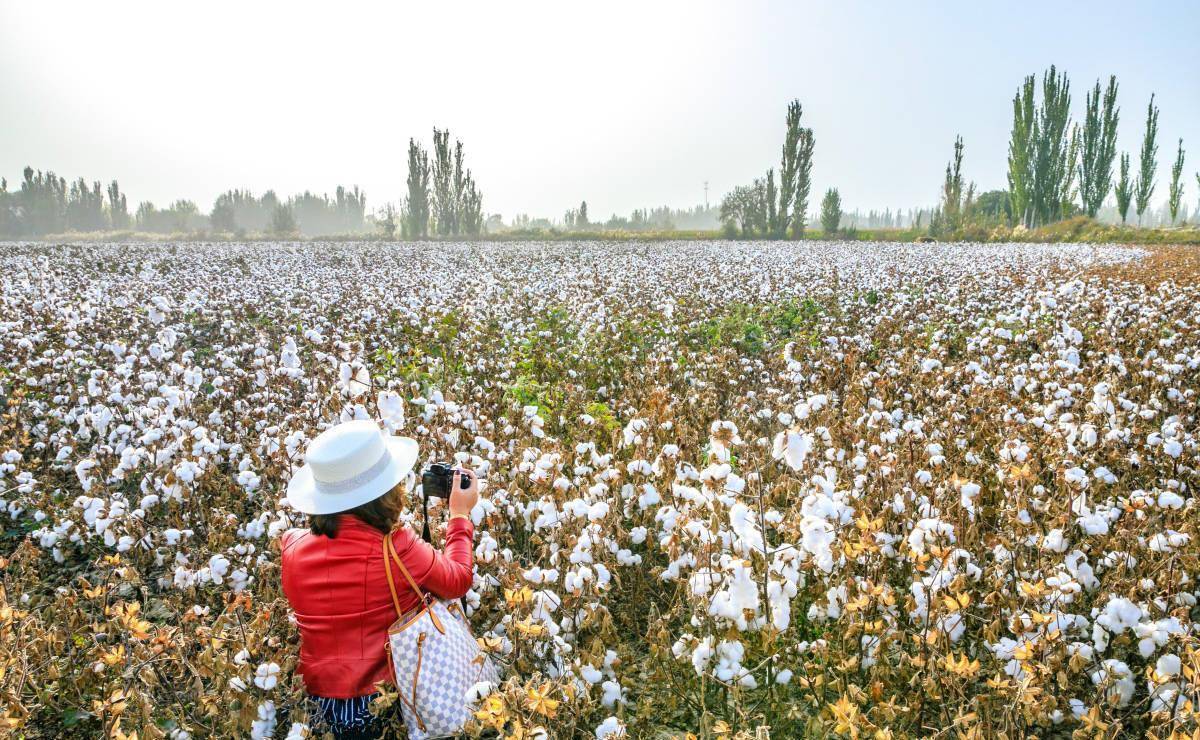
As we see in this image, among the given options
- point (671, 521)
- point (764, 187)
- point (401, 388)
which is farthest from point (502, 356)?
point (764, 187)

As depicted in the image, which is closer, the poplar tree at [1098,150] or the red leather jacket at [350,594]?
the red leather jacket at [350,594]

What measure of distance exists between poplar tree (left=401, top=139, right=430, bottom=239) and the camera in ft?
206

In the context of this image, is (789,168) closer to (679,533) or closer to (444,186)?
(444,186)

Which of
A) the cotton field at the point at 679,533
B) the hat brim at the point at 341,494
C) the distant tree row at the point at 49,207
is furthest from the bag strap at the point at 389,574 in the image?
the distant tree row at the point at 49,207

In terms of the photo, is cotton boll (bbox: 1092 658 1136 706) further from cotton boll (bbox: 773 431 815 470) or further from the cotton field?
cotton boll (bbox: 773 431 815 470)

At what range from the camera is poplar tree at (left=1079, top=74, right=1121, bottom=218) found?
44719 millimetres

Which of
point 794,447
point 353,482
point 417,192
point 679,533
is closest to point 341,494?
point 353,482

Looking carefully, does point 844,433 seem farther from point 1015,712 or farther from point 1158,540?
point 1015,712

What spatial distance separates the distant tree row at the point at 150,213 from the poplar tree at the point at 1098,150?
65.7 metres

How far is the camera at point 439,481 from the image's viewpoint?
277 centimetres

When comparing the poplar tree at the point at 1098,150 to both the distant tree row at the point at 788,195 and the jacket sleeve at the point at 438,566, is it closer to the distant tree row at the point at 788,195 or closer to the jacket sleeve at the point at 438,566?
the distant tree row at the point at 788,195

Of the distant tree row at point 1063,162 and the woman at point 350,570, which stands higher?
the distant tree row at point 1063,162

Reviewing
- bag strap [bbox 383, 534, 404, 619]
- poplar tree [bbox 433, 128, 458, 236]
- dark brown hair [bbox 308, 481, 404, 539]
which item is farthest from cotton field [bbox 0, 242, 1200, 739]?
poplar tree [bbox 433, 128, 458, 236]

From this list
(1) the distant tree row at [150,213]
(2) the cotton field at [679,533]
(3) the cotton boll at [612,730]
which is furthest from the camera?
(1) the distant tree row at [150,213]
